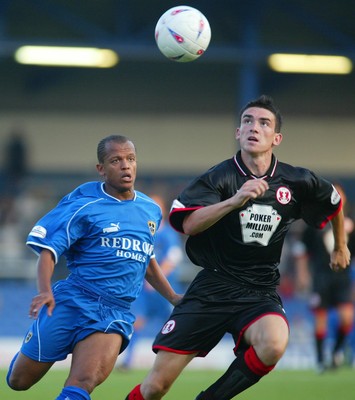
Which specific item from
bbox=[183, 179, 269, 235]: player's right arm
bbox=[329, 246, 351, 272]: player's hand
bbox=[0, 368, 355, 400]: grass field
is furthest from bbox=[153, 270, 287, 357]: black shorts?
bbox=[0, 368, 355, 400]: grass field

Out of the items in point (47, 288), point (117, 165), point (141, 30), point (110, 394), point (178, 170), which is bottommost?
point (110, 394)

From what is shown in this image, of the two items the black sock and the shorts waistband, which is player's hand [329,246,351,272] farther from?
the shorts waistband

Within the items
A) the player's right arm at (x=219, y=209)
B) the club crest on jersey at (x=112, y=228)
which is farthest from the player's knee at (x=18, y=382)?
the player's right arm at (x=219, y=209)

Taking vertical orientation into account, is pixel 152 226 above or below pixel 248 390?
above

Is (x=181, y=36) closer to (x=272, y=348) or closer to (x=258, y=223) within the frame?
(x=258, y=223)

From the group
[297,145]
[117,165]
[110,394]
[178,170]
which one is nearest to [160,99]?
[178,170]

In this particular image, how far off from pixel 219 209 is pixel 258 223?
494 mm

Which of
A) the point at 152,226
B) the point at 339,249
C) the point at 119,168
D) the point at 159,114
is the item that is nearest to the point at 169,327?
the point at 152,226

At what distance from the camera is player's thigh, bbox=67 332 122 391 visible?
243 inches

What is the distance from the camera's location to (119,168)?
661 cm

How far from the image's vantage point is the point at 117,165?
6.62 meters

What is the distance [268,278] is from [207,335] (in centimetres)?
56

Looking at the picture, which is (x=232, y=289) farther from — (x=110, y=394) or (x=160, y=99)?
(x=160, y=99)

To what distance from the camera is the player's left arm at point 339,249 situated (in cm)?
694
